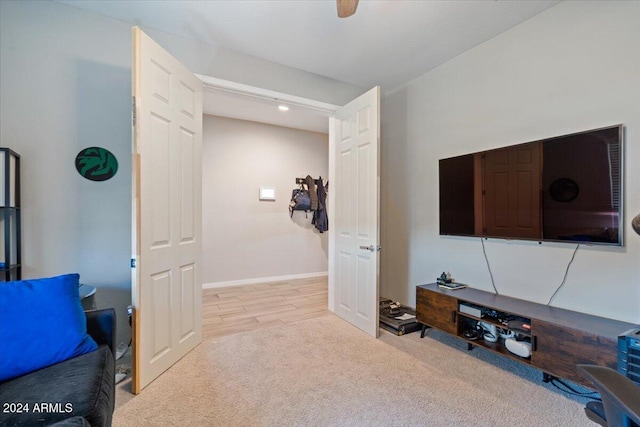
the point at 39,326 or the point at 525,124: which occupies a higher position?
the point at 525,124

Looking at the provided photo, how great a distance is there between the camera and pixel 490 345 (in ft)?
7.04

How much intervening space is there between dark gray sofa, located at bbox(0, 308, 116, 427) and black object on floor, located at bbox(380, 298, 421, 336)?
7.20 ft

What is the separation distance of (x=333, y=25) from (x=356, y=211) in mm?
1635

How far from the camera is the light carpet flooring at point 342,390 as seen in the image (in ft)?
5.29

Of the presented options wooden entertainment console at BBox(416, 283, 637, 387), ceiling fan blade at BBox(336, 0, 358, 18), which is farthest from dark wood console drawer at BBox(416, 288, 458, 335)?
ceiling fan blade at BBox(336, 0, 358, 18)

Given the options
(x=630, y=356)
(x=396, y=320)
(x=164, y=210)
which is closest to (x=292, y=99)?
(x=164, y=210)

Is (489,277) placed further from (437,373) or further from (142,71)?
(142,71)

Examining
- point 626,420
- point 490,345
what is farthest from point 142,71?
point 490,345

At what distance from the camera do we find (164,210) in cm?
209

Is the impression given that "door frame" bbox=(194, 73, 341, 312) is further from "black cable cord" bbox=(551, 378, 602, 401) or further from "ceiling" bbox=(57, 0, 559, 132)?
"black cable cord" bbox=(551, 378, 602, 401)

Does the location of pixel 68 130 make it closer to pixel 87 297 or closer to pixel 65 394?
pixel 87 297

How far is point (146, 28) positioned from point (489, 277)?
355 cm

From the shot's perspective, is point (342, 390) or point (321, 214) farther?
point (321, 214)

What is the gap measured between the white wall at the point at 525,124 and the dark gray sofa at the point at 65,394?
8.84 feet
